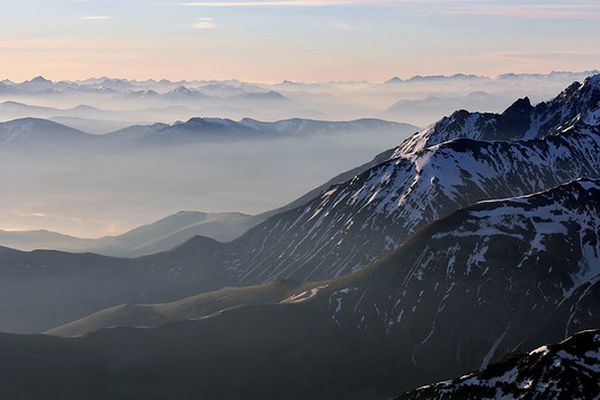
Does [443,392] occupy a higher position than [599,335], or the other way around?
[599,335]

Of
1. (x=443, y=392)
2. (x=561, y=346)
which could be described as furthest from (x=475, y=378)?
(x=561, y=346)

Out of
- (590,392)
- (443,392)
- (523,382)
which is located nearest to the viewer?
(590,392)

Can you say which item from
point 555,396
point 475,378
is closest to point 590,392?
point 555,396

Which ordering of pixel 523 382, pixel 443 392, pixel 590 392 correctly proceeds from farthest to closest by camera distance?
pixel 443 392
pixel 523 382
pixel 590 392

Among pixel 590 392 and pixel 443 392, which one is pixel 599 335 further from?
pixel 443 392

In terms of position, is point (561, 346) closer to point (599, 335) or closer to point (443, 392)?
point (599, 335)

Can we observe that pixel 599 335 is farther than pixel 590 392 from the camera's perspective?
Yes
